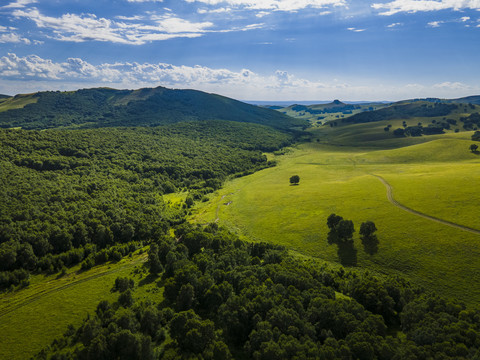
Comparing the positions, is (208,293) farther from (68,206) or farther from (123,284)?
(68,206)

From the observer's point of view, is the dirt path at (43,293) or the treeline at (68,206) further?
the treeline at (68,206)

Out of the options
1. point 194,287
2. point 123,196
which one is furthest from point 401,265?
point 123,196

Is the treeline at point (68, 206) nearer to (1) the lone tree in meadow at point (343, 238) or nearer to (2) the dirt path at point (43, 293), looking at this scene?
(2) the dirt path at point (43, 293)

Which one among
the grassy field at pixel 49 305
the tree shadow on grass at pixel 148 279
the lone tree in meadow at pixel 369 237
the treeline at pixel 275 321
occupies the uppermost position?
the lone tree in meadow at pixel 369 237

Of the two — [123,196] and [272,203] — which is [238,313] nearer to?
[272,203]

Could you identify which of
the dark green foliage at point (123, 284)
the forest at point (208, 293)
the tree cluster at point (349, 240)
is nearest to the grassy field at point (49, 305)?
the dark green foliage at point (123, 284)

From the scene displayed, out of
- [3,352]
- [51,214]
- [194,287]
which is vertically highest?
[51,214]

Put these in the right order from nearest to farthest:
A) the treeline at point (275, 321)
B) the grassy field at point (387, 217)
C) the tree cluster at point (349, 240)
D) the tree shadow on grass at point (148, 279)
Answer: the treeline at point (275, 321) → the grassy field at point (387, 217) → the tree shadow on grass at point (148, 279) → the tree cluster at point (349, 240)
